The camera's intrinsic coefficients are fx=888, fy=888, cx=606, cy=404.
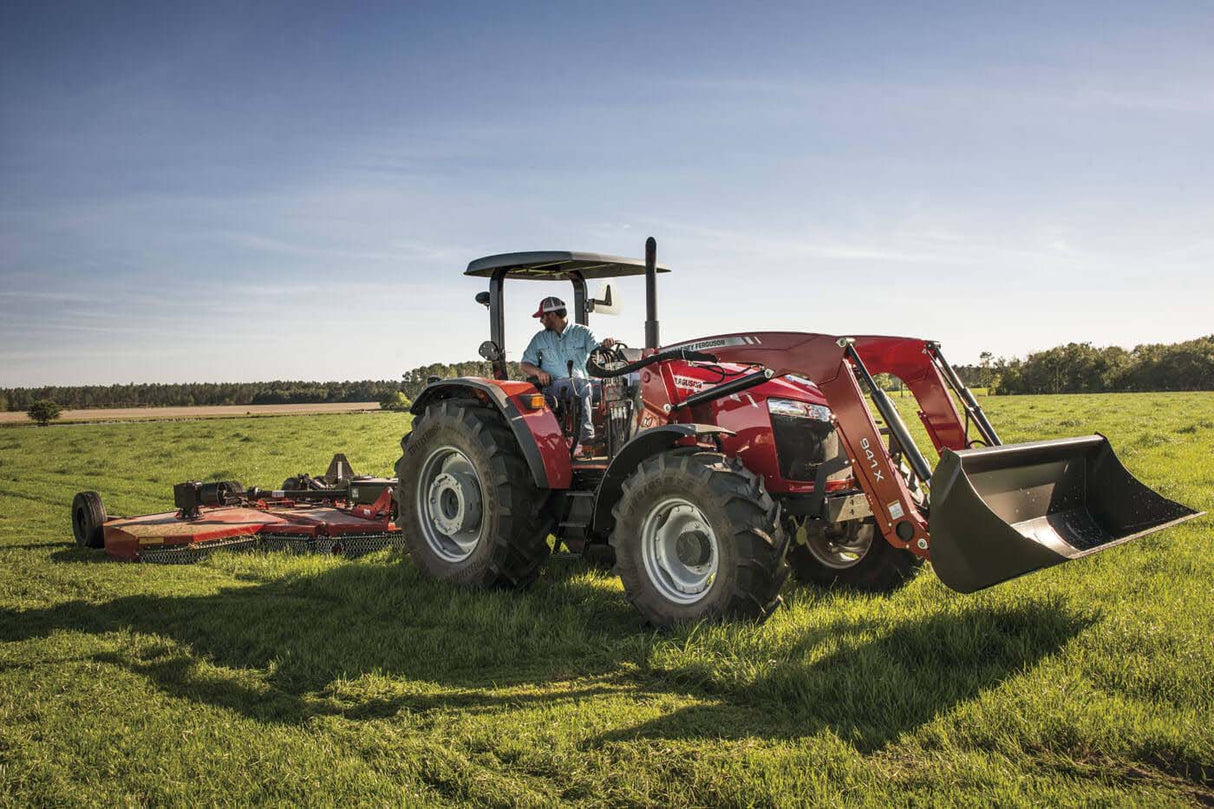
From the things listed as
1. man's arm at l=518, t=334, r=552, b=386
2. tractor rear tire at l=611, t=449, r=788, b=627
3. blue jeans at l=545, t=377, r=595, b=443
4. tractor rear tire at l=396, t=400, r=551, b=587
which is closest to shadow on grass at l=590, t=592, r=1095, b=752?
tractor rear tire at l=611, t=449, r=788, b=627

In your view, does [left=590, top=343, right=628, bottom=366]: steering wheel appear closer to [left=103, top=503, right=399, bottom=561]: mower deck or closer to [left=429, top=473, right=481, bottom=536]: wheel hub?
[left=429, top=473, right=481, bottom=536]: wheel hub

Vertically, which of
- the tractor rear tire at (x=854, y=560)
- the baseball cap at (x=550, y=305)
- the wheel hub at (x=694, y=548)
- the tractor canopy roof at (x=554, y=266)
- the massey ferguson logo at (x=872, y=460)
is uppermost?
the tractor canopy roof at (x=554, y=266)

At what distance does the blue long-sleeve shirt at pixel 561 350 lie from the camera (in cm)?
722

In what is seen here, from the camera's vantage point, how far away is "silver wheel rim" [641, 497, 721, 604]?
5352mm

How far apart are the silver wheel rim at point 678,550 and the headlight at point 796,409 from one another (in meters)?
0.96

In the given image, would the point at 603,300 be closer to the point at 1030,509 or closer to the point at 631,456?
the point at 631,456

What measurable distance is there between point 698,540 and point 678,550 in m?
0.16

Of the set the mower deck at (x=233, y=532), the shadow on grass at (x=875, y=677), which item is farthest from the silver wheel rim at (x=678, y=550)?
the mower deck at (x=233, y=532)

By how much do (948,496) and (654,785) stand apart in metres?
2.03

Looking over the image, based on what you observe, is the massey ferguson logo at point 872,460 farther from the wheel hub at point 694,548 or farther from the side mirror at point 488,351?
the side mirror at point 488,351

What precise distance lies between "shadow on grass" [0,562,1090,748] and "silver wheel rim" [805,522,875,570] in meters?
1.18

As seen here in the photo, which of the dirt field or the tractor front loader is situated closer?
the tractor front loader

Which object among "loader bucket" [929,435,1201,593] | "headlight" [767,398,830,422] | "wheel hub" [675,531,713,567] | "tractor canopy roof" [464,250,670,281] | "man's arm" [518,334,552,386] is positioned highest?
"tractor canopy roof" [464,250,670,281]

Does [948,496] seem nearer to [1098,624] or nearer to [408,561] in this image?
[1098,624]
